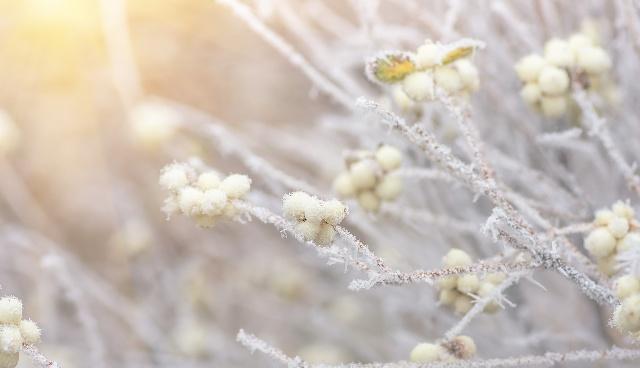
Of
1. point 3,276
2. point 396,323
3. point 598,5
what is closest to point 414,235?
point 396,323

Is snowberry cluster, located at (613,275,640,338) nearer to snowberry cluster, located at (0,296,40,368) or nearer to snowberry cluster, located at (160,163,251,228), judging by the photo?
snowberry cluster, located at (160,163,251,228)

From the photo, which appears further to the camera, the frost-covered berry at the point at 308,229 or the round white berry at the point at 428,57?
the round white berry at the point at 428,57

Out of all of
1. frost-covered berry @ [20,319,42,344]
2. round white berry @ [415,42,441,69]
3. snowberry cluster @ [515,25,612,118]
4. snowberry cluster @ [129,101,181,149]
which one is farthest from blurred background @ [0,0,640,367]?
frost-covered berry @ [20,319,42,344]

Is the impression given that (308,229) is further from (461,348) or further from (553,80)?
(553,80)

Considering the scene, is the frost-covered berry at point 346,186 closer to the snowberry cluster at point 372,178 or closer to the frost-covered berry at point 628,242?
the snowberry cluster at point 372,178

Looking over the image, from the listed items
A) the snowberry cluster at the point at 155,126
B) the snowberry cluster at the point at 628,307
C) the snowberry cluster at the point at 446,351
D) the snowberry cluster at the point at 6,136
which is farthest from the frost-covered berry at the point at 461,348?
the snowberry cluster at the point at 6,136

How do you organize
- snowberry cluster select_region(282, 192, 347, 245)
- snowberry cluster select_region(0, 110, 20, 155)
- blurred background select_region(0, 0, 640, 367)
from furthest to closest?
snowberry cluster select_region(0, 110, 20, 155), blurred background select_region(0, 0, 640, 367), snowberry cluster select_region(282, 192, 347, 245)

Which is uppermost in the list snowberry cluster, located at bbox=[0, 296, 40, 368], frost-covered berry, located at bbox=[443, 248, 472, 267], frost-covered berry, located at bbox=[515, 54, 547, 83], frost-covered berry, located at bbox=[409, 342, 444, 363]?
frost-covered berry, located at bbox=[515, 54, 547, 83]
